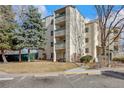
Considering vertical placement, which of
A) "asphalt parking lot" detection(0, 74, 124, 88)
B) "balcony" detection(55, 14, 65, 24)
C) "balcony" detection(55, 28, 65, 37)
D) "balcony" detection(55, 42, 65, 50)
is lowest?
"asphalt parking lot" detection(0, 74, 124, 88)

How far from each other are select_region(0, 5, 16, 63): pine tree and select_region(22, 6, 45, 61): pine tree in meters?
2.19

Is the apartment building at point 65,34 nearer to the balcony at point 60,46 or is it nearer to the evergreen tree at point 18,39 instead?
the balcony at point 60,46

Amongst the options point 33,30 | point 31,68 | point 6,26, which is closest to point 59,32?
point 33,30

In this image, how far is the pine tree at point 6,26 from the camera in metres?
25.7

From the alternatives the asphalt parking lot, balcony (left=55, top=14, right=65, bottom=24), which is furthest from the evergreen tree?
the asphalt parking lot

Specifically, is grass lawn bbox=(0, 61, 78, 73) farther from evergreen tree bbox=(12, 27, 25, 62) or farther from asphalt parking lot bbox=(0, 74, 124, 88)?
evergreen tree bbox=(12, 27, 25, 62)

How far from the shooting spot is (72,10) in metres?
31.0

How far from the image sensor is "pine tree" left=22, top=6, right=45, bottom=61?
1086 inches

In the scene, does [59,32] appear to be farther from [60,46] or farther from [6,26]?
[6,26]

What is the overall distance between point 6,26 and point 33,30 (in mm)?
4200

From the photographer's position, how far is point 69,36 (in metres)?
30.4

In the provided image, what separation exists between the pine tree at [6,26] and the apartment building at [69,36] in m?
6.50

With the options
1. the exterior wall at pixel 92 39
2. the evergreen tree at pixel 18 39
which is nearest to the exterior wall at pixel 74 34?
the exterior wall at pixel 92 39

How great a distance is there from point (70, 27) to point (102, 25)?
798cm
